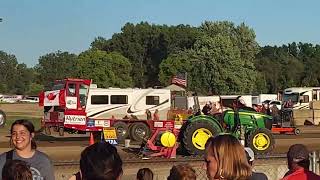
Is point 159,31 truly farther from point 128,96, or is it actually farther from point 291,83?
point 128,96

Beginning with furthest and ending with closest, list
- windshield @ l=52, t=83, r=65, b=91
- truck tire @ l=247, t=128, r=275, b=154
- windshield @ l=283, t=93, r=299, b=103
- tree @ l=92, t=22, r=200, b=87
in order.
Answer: tree @ l=92, t=22, r=200, b=87 < windshield @ l=283, t=93, r=299, b=103 < windshield @ l=52, t=83, r=65, b=91 < truck tire @ l=247, t=128, r=275, b=154

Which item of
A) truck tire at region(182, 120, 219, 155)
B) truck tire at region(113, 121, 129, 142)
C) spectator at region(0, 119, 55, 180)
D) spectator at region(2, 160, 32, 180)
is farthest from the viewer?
truck tire at region(113, 121, 129, 142)

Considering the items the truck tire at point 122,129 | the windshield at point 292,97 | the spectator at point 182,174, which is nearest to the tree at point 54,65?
the windshield at point 292,97

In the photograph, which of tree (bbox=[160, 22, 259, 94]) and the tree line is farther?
the tree line

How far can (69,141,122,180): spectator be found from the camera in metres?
3.63

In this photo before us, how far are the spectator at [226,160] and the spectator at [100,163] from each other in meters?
0.56

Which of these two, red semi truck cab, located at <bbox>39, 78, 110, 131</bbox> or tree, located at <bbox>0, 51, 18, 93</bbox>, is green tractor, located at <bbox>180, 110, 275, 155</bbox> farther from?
tree, located at <bbox>0, 51, 18, 93</bbox>

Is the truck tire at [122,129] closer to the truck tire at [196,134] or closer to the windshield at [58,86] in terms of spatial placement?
the windshield at [58,86]

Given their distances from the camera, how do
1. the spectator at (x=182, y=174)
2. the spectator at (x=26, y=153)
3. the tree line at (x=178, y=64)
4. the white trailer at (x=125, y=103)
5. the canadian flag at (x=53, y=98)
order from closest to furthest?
the spectator at (x=26, y=153), the spectator at (x=182, y=174), the canadian flag at (x=53, y=98), the white trailer at (x=125, y=103), the tree line at (x=178, y=64)

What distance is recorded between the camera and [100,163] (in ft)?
11.9

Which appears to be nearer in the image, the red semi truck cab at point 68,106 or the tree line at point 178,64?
the red semi truck cab at point 68,106

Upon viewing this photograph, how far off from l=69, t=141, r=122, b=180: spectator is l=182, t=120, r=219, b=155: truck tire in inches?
621

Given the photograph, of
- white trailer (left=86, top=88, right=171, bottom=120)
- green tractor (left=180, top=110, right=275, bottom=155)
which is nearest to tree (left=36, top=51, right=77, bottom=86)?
white trailer (left=86, top=88, right=171, bottom=120)

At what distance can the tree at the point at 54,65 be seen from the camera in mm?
138000
